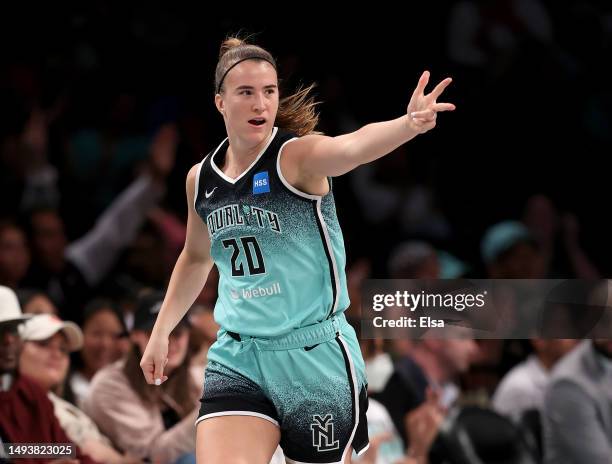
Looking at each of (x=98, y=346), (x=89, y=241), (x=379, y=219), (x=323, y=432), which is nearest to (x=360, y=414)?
(x=323, y=432)

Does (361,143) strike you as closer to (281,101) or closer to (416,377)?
(281,101)

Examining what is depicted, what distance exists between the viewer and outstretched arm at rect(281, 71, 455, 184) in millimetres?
3420

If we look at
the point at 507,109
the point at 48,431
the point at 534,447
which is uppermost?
the point at 507,109

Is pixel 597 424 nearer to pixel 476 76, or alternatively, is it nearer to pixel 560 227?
pixel 560 227

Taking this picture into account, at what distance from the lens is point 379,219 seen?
8.10 metres

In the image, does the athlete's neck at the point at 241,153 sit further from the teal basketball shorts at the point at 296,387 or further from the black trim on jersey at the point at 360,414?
the black trim on jersey at the point at 360,414

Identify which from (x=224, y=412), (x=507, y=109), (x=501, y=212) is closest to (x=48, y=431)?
(x=224, y=412)

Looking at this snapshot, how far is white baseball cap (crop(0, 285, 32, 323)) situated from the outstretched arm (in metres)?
2.08

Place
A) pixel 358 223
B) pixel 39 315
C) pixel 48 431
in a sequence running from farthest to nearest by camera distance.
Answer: pixel 358 223 → pixel 39 315 → pixel 48 431

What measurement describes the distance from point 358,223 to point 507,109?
1.43 m

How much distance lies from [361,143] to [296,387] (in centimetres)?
89

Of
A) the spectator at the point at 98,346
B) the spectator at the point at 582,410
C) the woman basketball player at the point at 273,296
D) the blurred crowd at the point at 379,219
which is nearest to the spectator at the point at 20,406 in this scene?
the blurred crowd at the point at 379,219

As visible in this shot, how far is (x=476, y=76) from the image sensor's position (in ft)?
27.8

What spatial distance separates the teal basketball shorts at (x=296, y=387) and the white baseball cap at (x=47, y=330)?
A: 1.71 m
